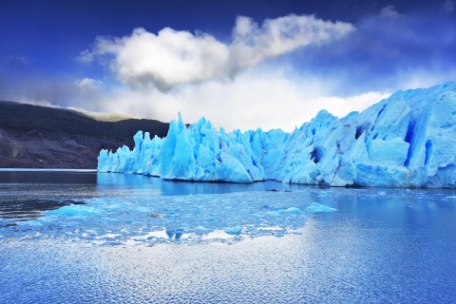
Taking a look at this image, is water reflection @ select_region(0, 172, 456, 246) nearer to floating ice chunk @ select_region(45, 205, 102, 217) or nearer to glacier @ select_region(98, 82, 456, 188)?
floating ice chunk @ select_region(45, 205, 102, 217)

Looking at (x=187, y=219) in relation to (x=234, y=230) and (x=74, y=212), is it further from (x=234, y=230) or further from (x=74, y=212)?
(x=74, y=212)

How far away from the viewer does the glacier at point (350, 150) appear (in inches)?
894

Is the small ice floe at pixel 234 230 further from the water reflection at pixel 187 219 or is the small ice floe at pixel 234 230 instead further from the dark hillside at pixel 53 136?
the dark hillside at pixel 53 136

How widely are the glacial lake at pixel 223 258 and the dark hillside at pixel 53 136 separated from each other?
246 feet

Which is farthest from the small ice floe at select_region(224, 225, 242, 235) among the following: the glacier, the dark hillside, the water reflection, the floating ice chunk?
the dark hillside

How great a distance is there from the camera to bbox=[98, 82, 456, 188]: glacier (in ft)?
74.5

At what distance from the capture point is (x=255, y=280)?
502cm

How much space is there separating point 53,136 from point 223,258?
102873 millimetres

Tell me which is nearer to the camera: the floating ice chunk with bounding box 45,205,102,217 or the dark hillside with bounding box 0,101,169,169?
the floating ice chunk with bounding box 45,205,102,217

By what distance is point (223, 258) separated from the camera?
6105 mm

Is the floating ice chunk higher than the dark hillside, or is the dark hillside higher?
the dark hillside

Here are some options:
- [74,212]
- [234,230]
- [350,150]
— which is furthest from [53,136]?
[234,230]

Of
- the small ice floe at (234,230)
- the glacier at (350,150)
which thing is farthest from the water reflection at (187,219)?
the glacier at (350,150)

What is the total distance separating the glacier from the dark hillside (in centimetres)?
5806
